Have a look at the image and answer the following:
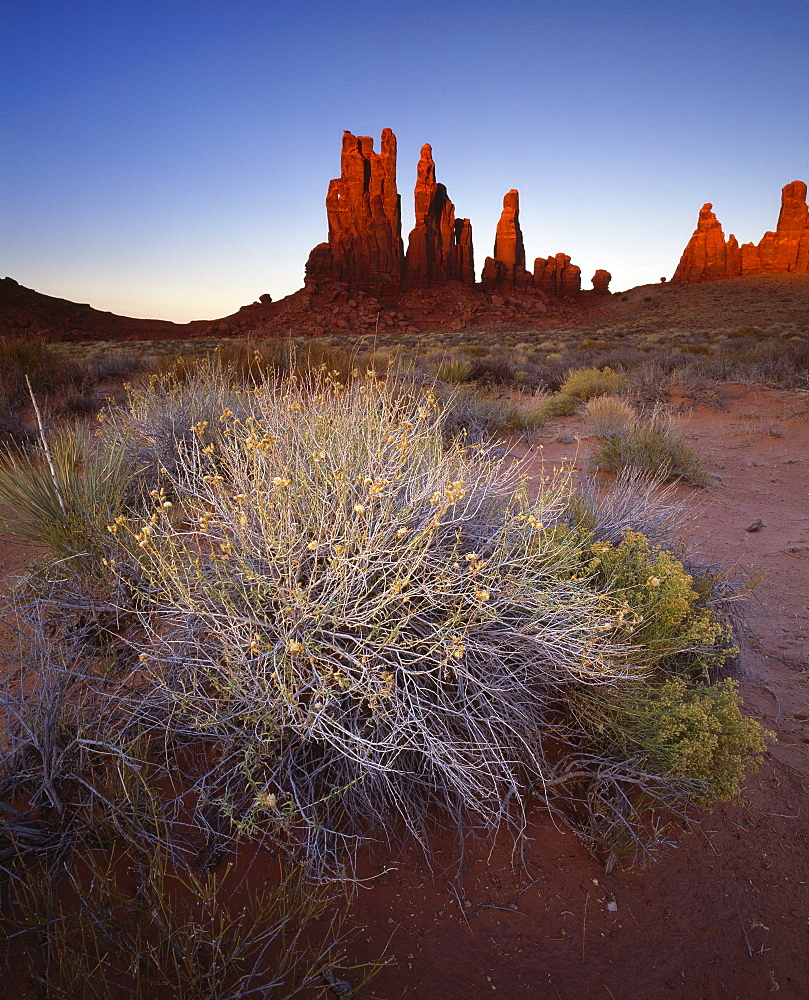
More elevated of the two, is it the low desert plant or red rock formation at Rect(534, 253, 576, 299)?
red rock formation at Rect(534, 253, 576, 299)

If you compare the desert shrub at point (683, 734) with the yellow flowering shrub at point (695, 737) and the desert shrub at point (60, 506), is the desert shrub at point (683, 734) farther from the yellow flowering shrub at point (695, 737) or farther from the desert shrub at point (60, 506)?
the desert shrub at point (60, 506)

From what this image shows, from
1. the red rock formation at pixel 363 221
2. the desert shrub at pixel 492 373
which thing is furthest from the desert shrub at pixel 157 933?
the red rock formation at pixel 363 221

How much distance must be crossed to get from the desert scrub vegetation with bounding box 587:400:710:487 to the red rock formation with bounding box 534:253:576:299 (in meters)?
80.0

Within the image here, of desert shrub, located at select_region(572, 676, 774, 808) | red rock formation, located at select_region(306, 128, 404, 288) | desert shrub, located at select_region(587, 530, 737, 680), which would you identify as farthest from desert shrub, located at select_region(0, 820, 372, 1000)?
red rock formation, located at select_region(306, 128, 404, 288)

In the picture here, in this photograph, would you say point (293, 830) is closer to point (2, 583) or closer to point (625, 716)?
point (625, 716)

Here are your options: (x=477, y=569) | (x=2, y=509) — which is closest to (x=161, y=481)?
(x=2, y=509)

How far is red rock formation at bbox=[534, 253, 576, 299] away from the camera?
259ft

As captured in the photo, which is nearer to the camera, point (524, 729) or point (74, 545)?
point (524, 729)

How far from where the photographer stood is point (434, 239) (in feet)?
226

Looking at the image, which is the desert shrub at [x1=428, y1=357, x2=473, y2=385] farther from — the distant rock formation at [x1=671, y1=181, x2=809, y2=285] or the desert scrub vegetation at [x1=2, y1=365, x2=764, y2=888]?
the distant rock formation at [x1=671, y1=181, x2=809, y2=285]

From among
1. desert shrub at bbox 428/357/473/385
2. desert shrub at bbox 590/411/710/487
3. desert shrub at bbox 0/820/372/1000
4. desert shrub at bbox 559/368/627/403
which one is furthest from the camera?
desert shrub at bbox 428/357/473/385

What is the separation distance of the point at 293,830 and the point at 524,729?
93 cm

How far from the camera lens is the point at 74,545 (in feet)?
9.15

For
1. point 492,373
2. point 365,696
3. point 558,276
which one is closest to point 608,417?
point 492,373
